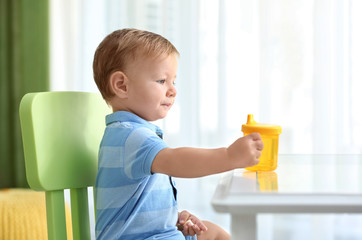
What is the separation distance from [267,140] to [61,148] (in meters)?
0.43

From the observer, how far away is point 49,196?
1006mm

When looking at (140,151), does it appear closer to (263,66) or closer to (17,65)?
(263,66)

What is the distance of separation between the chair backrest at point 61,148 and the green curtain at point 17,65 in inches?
72.2

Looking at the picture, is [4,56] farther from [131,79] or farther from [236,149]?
[236,149]

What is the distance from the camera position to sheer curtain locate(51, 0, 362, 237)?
2125 millimetres

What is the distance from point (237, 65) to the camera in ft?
7.74

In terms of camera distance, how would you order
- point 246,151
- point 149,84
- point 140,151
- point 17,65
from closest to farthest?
point 246,151 < point 140,151 < point 149,84 < point 17,65

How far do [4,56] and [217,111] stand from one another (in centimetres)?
137

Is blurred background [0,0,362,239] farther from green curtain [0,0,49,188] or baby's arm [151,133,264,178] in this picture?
baby's arm [151,133,264,178]

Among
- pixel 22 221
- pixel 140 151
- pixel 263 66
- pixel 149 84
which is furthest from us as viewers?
pixel 263 66

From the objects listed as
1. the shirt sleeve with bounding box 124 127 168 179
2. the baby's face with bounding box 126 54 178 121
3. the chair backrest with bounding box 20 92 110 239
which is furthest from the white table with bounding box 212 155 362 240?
the chair backrest with bounding box 20 92 110 239

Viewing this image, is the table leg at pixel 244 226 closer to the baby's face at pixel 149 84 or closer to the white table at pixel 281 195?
the white table at pixel 281 195

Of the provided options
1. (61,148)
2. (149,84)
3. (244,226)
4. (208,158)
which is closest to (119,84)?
(149,84)

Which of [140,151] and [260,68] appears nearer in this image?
[140,151]
